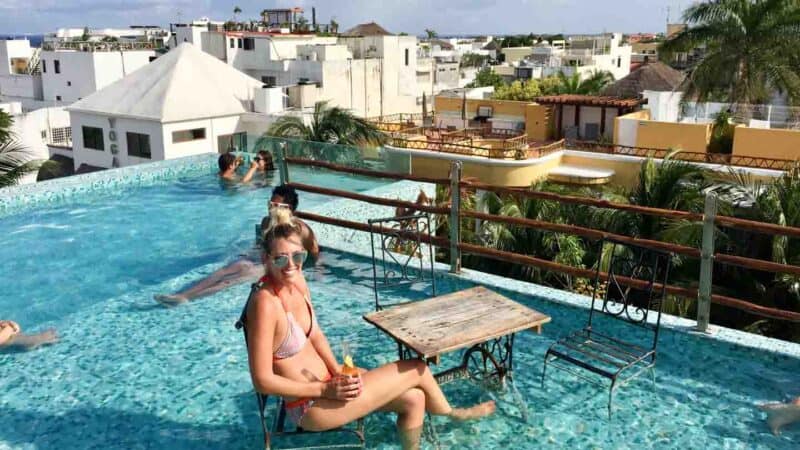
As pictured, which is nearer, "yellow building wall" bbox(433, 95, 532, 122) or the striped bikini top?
the striped bikini top

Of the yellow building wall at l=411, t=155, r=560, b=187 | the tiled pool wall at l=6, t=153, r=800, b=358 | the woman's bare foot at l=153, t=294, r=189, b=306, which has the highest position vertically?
the tiled pool wall at l=6, t=153, r=800, b=358

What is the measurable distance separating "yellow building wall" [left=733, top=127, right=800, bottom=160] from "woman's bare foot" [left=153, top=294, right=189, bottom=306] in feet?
73.8

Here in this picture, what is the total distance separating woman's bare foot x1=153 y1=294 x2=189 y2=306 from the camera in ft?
24.4

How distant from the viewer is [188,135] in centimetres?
2695

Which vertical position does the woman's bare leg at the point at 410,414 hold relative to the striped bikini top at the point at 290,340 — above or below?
below

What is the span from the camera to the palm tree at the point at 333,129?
21.8 meters

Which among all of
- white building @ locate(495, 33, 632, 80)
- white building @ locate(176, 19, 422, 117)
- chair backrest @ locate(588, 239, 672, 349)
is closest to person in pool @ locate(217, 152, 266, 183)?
chair backrest @ locate(588, 239, 672, 349)

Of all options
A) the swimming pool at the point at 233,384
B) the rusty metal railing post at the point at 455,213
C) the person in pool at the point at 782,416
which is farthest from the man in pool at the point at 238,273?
the person in pool at the point at 782,416

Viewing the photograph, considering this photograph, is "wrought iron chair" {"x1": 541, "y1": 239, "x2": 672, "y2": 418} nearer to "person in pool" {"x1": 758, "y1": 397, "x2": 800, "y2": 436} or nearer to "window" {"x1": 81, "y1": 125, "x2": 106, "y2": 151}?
"person in pool" {"x1": 758, "y1": 397, "x2": 800, "y2": 436}

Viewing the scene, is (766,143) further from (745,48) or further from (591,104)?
(591,104)

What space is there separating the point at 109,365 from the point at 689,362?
471cm

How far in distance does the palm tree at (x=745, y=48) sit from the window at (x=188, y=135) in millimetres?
21522

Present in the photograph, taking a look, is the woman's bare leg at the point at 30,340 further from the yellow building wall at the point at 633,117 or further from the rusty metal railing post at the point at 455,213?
the yellow building wall at the point at 633,117

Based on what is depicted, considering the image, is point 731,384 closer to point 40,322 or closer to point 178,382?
point 178,382
